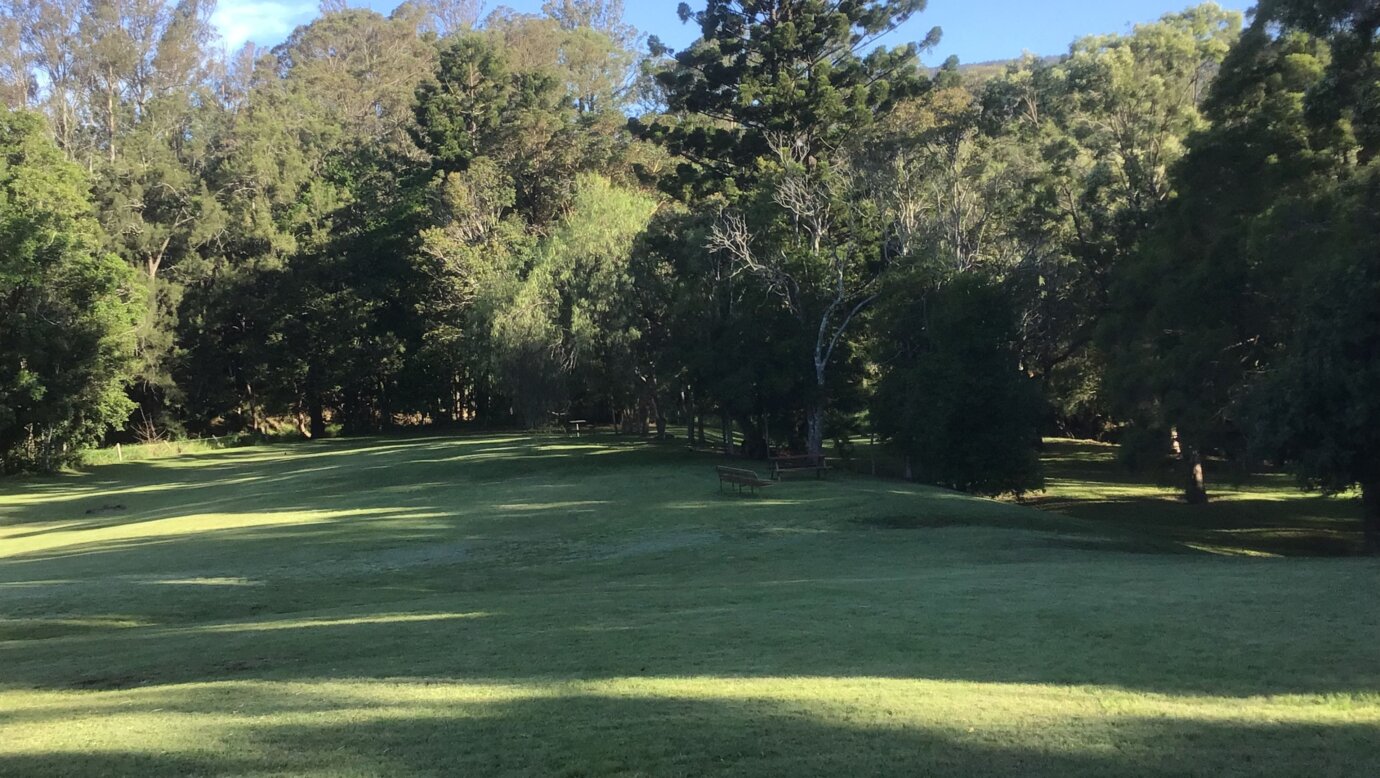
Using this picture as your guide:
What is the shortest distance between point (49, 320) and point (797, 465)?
117 ft

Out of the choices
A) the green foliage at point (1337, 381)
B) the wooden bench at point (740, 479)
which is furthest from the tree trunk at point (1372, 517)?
the wooden bench at point (740, 479)

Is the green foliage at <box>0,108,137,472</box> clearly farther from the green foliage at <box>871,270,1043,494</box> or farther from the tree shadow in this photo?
the tree shadow

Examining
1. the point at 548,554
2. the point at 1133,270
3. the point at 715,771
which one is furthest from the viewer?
the point at 1133,270

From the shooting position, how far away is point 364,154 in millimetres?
76562

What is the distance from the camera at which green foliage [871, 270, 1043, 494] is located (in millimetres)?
28781

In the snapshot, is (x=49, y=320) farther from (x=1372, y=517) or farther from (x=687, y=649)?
(x=1372, y=517)

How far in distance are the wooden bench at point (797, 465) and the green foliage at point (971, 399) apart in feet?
9.30

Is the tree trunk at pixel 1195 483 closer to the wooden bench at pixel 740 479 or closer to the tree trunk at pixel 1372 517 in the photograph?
the tree trunk at pixel 1372 517

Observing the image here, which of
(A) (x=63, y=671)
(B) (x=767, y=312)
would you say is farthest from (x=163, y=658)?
(B) (x=767, y=312)

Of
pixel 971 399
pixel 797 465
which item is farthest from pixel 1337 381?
pixel 797 465

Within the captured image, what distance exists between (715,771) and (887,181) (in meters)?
34.9

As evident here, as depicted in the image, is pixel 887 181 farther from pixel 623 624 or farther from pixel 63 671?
pixel 63 671

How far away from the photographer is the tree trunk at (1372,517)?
63.9 ft

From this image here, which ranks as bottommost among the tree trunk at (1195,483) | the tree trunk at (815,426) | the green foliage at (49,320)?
the tree trunk at (1195,483)
